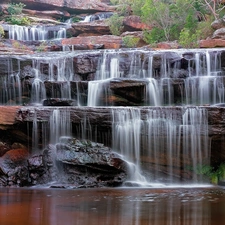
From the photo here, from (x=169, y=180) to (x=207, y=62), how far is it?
27.6ft

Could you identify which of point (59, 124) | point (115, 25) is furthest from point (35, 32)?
point (59, 124)

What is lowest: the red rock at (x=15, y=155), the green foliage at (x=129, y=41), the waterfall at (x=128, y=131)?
the red rock at (x=15, y=155)

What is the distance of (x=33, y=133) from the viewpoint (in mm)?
14016

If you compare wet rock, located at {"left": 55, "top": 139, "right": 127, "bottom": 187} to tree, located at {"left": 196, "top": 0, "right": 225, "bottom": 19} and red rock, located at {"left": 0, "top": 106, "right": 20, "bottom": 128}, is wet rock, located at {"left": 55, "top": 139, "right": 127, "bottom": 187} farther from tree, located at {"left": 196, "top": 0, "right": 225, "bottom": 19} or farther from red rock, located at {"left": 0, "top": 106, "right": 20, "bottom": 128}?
tree, located at {"left": 196, "top": 0, "right": 225, "bottom": 19}

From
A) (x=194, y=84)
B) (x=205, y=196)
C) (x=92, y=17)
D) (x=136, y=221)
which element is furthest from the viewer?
(x=92, y=17)

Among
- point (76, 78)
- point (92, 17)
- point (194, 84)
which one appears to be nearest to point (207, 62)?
point (194, 84)

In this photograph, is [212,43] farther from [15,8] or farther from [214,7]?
[15,8]

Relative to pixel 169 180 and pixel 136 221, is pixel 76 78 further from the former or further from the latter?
pixel 136 221

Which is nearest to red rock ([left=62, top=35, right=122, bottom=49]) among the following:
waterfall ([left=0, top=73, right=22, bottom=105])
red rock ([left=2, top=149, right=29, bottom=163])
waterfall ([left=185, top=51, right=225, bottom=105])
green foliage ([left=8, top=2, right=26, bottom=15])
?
waterfall ([left=0, top=73, right=22, bottom=105])

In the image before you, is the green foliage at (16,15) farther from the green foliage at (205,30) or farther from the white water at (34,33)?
the green foliage at (205,30)

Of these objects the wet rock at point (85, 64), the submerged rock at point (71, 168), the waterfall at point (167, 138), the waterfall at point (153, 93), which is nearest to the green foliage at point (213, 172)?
the waterfall at point (167, 138)

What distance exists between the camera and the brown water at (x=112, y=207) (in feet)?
22.5

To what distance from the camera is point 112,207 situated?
8.12 meters

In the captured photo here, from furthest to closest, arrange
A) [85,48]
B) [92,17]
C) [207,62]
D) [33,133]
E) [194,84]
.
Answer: [92,17]
[85,48]
[207,62]
[194,84]
[33,133]
